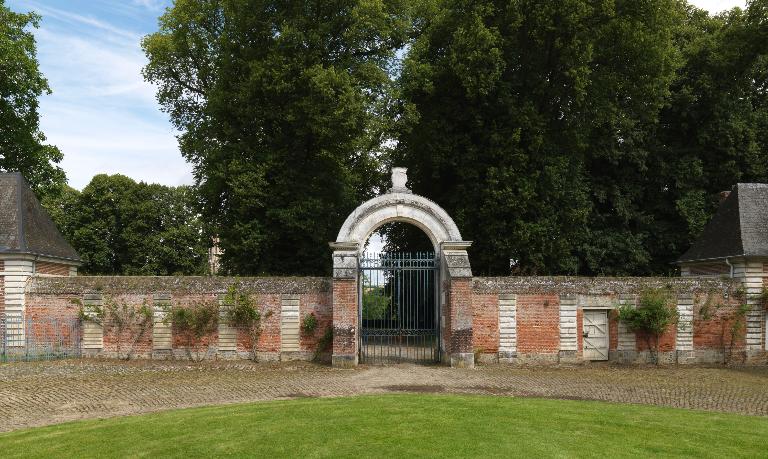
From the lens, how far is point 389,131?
24281 millimetres

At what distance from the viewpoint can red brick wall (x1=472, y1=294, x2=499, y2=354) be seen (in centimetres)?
1655

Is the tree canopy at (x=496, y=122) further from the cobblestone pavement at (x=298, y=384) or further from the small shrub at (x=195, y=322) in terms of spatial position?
the cobblestone pavement at (x=298, y=384)

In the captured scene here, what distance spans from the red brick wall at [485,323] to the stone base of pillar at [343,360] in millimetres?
3341

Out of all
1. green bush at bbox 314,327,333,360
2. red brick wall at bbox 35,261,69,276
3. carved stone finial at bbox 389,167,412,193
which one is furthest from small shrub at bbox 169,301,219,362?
carved stone finial at bbox 389,167,412,193

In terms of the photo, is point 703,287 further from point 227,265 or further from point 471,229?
point 227,265

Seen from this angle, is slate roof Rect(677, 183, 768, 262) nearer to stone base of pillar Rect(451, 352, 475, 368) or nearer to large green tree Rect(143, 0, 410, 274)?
stone base of pillar Rect(451, 352, 475, 368)

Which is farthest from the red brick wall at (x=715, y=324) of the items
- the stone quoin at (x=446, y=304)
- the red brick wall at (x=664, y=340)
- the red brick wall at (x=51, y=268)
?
the red brick wall at (x=51, y=268)

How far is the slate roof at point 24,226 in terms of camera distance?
17.4m

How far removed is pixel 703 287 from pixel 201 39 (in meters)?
22.2

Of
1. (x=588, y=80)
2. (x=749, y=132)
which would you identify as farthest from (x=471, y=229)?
(x=749, y=132)

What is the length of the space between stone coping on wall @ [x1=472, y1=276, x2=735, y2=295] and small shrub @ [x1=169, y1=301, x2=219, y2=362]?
23.5ft

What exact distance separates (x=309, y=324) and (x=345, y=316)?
1326 mm

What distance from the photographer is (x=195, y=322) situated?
16516 millimetres

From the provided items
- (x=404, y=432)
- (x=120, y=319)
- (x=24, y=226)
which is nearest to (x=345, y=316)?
(x=120, y=319)
